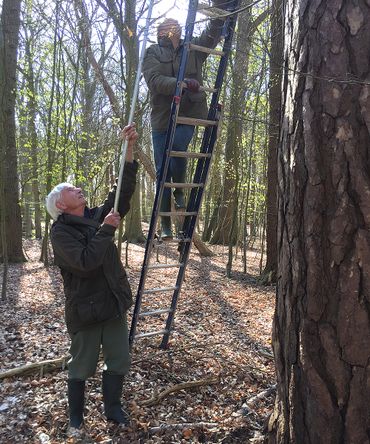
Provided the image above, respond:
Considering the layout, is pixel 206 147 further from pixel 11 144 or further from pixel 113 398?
pixel 11 144

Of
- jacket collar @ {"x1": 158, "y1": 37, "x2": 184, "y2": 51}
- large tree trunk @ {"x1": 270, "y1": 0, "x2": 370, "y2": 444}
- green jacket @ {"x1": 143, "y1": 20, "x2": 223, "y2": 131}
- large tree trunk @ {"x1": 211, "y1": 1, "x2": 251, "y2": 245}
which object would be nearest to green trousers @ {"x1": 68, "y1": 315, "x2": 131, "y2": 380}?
large tree trunk @ {"x1": 270, "y1": 0, "x2": 370, "y2": 444}

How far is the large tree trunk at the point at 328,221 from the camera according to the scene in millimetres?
1860

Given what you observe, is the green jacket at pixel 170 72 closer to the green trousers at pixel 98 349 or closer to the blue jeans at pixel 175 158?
the blue jeans at pixel 175 158

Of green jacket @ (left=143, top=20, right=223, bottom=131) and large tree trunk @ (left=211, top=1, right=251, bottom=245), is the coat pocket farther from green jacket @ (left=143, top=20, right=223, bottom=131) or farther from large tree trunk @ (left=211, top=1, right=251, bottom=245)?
large tree trunk @ (left=211, top=1, right=251, bottom=245)

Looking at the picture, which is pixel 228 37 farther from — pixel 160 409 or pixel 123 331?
pixel 160 409

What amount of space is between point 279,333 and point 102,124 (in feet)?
39.1

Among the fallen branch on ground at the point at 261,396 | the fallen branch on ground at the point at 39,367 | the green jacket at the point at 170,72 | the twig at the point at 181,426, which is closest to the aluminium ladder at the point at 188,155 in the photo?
the green jacket at the point at 170,72

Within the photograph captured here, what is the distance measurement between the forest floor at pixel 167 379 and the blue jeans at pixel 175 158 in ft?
5.14

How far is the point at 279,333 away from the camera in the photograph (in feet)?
7.53

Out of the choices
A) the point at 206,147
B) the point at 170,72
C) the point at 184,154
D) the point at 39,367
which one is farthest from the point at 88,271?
the point at 170,72

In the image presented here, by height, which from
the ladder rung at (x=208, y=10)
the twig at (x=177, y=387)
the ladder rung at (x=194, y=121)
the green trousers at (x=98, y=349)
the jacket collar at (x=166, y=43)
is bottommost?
the twig at (x=177, y=387)

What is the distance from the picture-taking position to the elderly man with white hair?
296 centimetres

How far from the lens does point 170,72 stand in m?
4.00

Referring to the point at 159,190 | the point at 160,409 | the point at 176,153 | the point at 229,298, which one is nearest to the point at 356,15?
the point at 176,153
